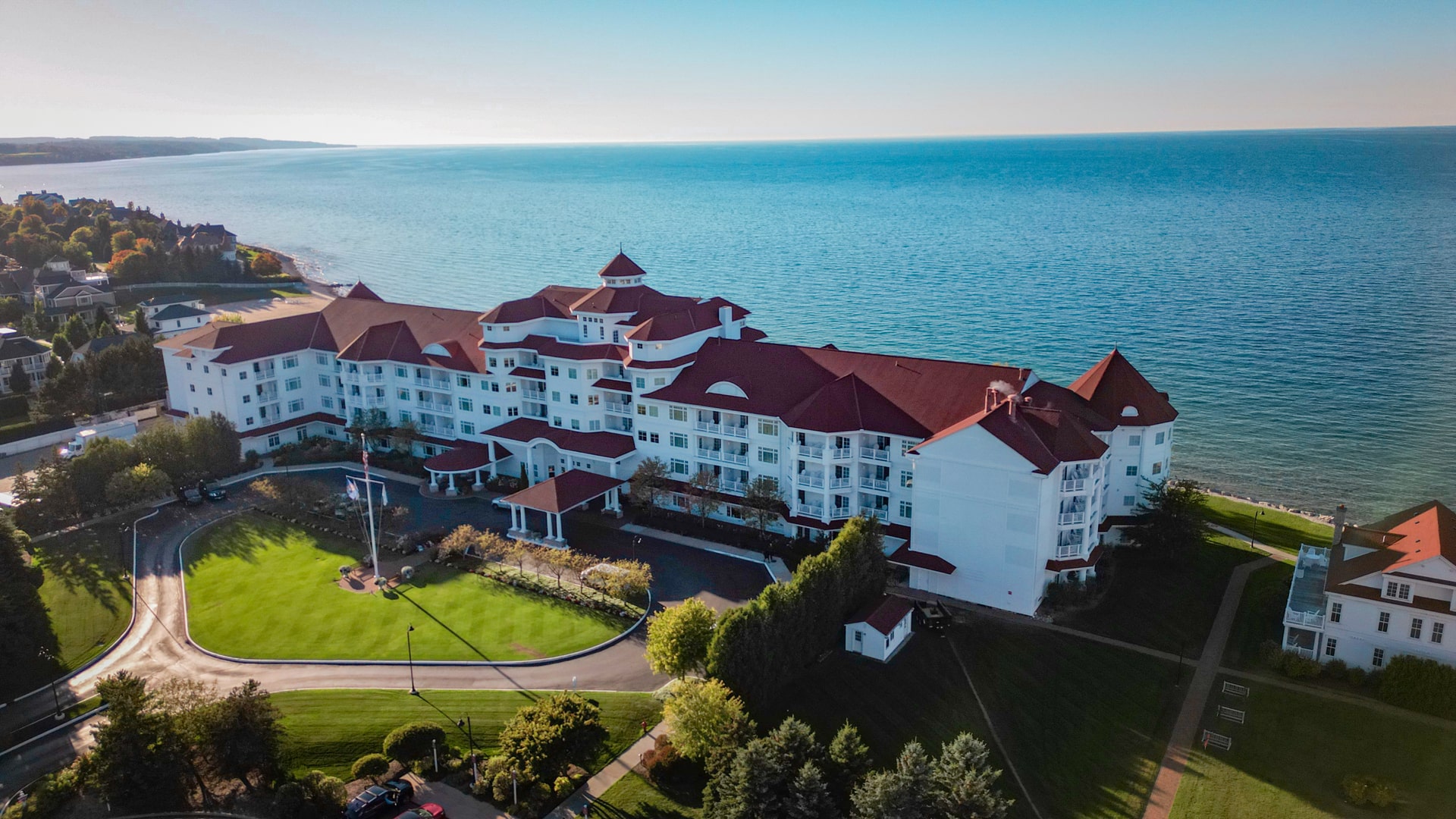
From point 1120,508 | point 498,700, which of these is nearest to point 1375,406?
point 1120,508

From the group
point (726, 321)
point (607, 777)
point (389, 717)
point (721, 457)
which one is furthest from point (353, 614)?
point (726, 321)

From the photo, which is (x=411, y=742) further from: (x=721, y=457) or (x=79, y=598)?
(x=721, y=457)

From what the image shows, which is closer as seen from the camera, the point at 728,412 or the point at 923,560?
the point at 923,560

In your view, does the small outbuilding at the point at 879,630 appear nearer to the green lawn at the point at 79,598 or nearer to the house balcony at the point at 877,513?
the house balcony at the point at 877,513

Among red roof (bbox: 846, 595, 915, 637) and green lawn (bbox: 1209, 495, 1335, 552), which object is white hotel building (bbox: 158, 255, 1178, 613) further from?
green lawn (bbox: 1209, 495, 1335, 552)

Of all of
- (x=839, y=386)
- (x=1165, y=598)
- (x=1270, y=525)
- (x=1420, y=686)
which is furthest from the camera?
(x=1270, y=525)

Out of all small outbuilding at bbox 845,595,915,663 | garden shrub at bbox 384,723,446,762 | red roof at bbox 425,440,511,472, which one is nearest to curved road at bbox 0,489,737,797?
garden shrub at bbox 384,723,446,762

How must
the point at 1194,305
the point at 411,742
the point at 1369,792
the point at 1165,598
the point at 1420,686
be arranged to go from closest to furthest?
the point at 1369,792, the point at 411,742, the point at 1420,686, the point at 1165,598, the point at 1194,305
